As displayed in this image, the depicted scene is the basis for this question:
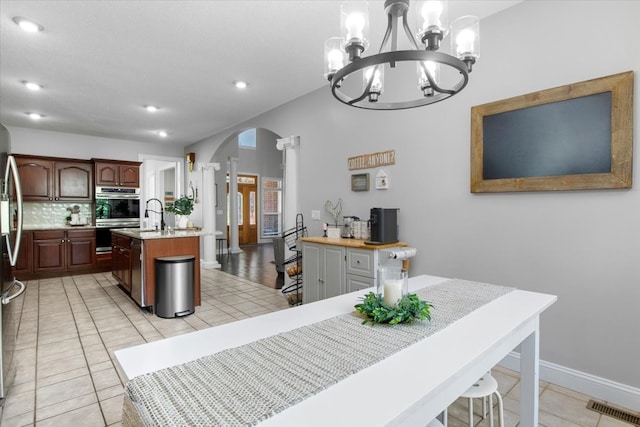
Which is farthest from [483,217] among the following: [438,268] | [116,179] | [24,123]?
[24,123]

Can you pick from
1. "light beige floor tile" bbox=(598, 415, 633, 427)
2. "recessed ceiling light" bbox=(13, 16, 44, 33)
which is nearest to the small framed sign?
"light beige floor tile" bbox=(598, 415, 633, 427)

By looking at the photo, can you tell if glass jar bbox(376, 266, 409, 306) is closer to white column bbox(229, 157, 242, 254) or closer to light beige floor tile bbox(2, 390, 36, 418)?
light beige floor tile bbox(2, 390, 36, 418)

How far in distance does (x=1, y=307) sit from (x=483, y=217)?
3.46 meters

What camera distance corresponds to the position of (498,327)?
A: 1275 millimetres

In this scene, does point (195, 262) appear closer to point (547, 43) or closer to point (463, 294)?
point (463, 294)

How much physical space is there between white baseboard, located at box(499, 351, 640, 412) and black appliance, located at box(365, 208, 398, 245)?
1407mm

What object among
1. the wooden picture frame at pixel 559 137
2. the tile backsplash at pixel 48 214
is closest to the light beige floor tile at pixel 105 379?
the wooden picture frame at pixel 559 137

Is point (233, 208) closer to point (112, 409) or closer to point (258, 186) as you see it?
point (258, 186)

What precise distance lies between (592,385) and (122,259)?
5.22 metres

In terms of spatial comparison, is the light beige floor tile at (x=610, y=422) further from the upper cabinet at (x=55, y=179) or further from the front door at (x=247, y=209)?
the front door at (x=247, y=209)

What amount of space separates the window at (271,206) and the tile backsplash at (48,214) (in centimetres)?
504

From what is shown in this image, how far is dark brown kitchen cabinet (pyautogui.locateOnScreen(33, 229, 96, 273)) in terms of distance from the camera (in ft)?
18.7

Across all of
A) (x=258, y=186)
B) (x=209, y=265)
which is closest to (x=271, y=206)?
(x=258, y=186)

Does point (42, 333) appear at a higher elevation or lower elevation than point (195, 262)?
lower
